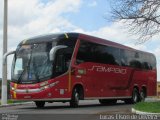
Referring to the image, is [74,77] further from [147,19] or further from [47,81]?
[147,19]

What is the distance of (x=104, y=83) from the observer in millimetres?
28516

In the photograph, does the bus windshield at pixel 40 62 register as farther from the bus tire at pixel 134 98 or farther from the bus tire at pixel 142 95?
the bus tire at pixel 142 95

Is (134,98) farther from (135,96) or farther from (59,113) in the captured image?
(59,113)

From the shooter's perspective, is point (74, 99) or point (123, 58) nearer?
point (74, 99)

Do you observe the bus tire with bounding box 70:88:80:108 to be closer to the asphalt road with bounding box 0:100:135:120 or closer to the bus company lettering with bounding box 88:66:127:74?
the asphalt road with bounding box 0:100:135:120

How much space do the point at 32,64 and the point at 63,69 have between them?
1.57 m

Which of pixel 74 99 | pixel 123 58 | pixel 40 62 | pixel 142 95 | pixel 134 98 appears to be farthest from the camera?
pixel 142 95

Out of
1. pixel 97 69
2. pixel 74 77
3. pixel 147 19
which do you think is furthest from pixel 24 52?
pixel 147 19

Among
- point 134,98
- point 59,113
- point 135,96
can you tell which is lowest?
point 59,113

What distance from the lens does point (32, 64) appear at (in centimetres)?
2427

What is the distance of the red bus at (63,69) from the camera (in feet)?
78.2

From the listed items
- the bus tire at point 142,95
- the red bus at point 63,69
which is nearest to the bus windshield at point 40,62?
the red bus at point 63,69

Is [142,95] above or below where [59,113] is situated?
above

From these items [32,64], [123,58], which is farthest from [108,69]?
[32,64]
